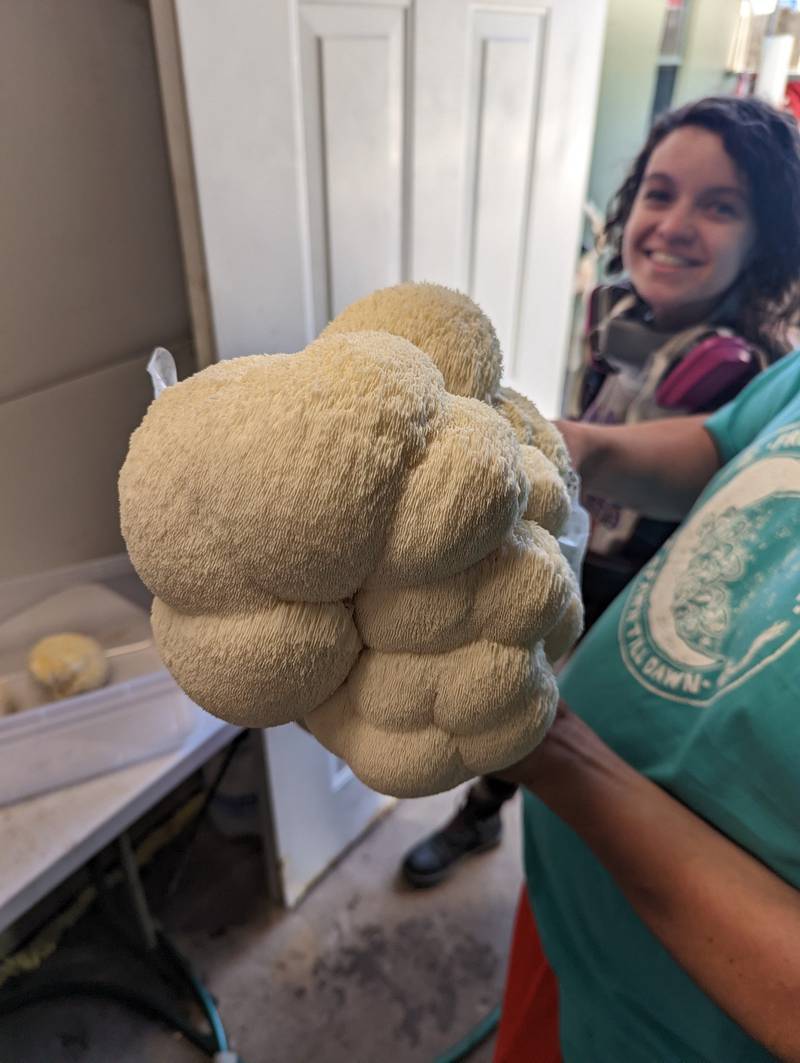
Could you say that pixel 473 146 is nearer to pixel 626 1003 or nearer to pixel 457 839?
pixel 626 1003

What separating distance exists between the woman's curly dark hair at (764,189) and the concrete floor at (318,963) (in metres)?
1.09

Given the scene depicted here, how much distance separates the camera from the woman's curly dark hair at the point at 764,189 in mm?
975

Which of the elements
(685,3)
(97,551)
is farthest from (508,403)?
(685,3)

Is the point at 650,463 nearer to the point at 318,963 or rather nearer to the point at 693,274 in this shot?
the point at 693,274

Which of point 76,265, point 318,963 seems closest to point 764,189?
point 76,265

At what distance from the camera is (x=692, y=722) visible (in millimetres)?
519

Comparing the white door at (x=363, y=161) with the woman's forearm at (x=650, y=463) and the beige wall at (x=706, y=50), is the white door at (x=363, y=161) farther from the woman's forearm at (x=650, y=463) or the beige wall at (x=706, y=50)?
the woman's forearm at (x=650, y=463)

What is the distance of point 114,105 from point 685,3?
0.94m

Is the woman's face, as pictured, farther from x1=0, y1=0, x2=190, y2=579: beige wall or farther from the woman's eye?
x1=0, y1=0, x2=190, y2=579: beige wall

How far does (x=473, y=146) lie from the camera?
1.03m

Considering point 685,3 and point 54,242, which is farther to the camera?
point 685,3

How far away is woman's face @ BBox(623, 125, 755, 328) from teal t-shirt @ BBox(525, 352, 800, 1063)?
46 centimetres

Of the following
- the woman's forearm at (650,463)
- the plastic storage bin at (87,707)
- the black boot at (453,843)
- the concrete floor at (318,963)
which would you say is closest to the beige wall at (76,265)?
the plastic storage bin at (87,707)

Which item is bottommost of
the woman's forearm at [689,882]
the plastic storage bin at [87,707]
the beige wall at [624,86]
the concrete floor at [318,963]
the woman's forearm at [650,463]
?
A: the concrete floor at [318,963]
